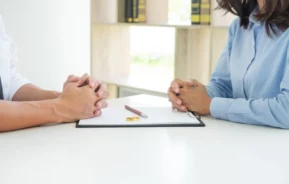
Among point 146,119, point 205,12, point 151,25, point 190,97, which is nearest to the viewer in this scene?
point 146,119

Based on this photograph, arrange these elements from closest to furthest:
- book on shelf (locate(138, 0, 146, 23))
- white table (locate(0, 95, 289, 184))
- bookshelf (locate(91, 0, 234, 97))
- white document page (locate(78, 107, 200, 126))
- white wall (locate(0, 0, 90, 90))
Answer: white table (locate(0, 95, 289, 184))
white document page (locate(78, 107, 200, 126))
bookshelf (locate(91, 0, 234, 97))
book on shelf (locate(138, 0, 146, 23))
white wall (locate(0, 0, 90, 90))

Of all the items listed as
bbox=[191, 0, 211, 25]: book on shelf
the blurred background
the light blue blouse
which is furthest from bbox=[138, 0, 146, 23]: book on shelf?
the light blue blouse

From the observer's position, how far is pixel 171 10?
9.96ft

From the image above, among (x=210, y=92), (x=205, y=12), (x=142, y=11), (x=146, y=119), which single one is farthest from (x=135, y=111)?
(x=142, y=11)

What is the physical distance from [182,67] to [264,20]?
4.42 ft

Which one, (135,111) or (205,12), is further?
(205,12)

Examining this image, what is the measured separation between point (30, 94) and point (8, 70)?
0.12 m

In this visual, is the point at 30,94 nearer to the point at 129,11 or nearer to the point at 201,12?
the point at 201,12

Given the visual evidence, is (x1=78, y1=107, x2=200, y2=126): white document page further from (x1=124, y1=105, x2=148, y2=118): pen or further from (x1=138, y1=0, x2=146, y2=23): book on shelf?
(x1=138, y1=0, x2=146, y2=23): book on shelf

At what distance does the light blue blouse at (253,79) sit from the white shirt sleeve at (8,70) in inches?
27.7

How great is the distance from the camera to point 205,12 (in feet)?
8.59

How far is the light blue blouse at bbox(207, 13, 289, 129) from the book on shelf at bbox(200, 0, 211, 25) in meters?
0.94

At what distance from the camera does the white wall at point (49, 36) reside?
3.40 metres

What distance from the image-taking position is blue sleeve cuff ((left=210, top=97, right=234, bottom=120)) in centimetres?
140
